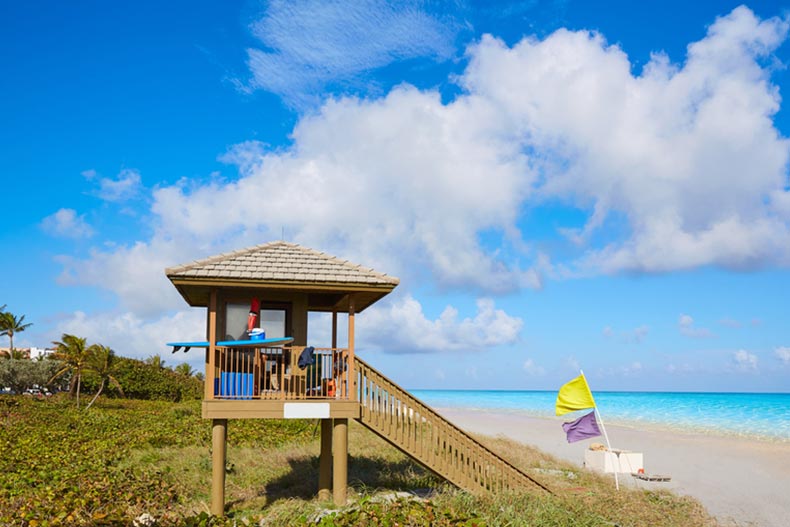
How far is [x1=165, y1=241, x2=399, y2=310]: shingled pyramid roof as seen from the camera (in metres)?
13.1

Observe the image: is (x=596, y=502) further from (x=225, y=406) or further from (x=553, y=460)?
(x=553, y=460)

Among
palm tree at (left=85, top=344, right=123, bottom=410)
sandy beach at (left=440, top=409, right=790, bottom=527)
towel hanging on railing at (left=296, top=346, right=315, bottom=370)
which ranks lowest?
sandy beach at (left=440, top=409, right=790, bottom=527)

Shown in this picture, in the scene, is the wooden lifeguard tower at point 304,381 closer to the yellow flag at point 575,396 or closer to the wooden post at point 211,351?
the wooden post at point 211,351

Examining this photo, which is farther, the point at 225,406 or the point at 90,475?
the point at 90,475

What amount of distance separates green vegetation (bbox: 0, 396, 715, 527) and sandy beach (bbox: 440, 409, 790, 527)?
3.26 meters

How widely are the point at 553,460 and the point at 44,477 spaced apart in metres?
15.3

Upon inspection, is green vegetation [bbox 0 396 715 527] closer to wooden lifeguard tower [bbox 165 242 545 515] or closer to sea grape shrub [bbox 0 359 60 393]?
wooden lifeguard tower [bbox 165 242 545 515]

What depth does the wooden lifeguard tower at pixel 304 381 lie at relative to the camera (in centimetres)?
1314

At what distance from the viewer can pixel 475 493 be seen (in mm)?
13773

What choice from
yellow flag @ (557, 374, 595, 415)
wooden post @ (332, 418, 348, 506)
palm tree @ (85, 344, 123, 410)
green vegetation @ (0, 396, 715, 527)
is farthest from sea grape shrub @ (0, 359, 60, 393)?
yellow flag @ (557, 374, 595, 415)

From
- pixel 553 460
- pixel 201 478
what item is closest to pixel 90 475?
pixel 201 478

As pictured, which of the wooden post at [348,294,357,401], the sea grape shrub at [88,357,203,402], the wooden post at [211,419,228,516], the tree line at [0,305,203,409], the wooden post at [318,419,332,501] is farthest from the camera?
the sea grape shrub at [88,357,203,402]

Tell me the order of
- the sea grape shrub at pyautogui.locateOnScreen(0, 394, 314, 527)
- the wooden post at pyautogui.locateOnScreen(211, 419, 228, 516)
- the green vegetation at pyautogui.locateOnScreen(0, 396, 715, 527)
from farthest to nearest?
the wooden post at pyautogui.locateOnScreen(211, 419, 228, 516), the sea grape shrub at pyautogui.locateOnScreen(0, 394, 314, 527), the green vegetation at pyautogui.locateOnScreen(0, 396, 715, 527)

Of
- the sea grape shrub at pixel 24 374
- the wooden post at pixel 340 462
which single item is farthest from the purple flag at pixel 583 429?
the sea grape shrub at pixel 24 374
